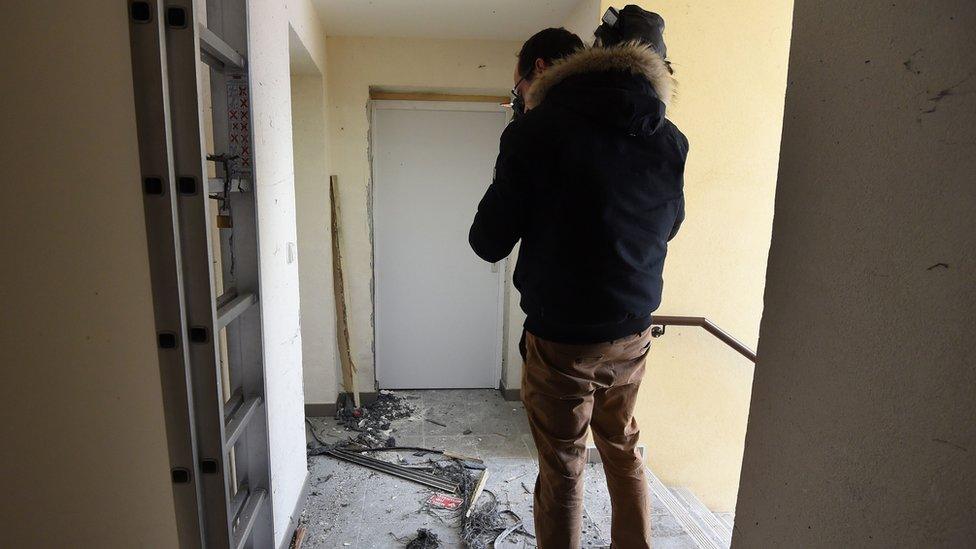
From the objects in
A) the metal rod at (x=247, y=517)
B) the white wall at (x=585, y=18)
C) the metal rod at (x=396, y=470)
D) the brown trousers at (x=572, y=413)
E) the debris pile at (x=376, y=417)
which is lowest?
the debris pile at (x=376, y=417)

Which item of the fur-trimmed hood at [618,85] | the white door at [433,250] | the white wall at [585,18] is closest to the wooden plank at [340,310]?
the white door at [433,250]

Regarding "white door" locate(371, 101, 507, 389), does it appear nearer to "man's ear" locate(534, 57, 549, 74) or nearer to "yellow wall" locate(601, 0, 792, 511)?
"yellow wall" locate(601, 0, 792, 511)

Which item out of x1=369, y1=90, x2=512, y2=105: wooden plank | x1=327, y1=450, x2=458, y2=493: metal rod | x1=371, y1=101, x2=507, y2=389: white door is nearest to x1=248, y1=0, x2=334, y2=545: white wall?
x1=327, y1=450, x2=458, y2=493: metal rod

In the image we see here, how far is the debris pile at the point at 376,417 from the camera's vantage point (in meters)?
3.00

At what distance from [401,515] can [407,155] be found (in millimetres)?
2155

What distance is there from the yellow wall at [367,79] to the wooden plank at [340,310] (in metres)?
0.04

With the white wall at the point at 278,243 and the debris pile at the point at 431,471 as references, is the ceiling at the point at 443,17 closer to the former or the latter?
the white wall at the point at 278,243

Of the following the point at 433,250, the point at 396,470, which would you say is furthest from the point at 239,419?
the point at 433,250

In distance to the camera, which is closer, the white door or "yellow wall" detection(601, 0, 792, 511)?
"yellow wall" detection(601, 0, 792, 511)

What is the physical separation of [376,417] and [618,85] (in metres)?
2.66

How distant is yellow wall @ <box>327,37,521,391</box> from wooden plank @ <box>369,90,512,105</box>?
0.23 feet

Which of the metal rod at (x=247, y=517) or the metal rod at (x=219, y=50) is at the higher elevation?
the metal rod at (x=219, y=50)

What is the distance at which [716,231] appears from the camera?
246 cm

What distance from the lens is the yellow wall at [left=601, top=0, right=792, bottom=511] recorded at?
91.0 inches
